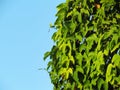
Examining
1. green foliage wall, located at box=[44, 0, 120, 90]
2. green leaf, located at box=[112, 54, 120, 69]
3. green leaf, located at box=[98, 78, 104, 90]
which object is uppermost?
green foliage wall, located at box=[44, 0, 120, 90]

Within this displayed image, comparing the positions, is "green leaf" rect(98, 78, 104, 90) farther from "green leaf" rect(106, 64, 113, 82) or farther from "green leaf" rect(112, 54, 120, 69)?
"green leaf" rect(112, 54, 120, 69)

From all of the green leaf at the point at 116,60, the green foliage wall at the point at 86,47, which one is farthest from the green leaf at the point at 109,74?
the green leaf at the point at 116,60

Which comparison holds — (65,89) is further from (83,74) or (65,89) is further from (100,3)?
(100,3)

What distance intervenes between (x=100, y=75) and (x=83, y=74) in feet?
1.20

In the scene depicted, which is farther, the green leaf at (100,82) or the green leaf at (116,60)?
the green leaf at (100,82)

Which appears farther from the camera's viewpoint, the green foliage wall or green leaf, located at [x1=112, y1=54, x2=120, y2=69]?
the green foliage wall

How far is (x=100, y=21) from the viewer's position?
7859mm

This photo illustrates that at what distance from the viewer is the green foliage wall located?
7.48m

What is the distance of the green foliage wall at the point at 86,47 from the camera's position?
24.5ft

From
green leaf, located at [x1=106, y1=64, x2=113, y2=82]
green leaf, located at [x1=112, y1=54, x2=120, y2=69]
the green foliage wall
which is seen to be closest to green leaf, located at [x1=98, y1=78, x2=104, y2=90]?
the green foliage wall

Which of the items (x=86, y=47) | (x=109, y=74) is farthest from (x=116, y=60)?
(x=86, y=47)

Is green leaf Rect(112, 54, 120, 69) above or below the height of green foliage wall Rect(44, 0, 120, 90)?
below

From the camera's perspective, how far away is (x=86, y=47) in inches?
306

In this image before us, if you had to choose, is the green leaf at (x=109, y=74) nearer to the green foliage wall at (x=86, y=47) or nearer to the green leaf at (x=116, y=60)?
the green foliage wall at (x=86, y=47)
